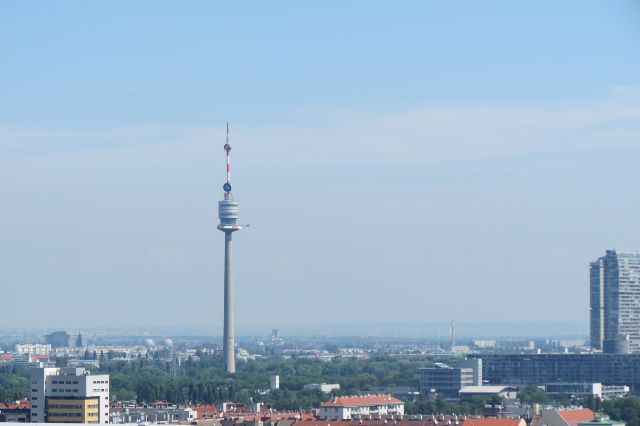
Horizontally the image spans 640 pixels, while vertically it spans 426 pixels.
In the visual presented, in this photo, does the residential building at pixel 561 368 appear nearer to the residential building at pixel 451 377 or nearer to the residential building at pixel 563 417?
the residential building at pixel 451 377

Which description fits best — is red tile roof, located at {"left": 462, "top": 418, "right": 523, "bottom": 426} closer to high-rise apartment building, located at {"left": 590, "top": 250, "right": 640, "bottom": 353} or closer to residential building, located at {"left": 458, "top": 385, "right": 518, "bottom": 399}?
residential building, located at {"left": 458, "top": 385, "right": 518, "bottom": 399}

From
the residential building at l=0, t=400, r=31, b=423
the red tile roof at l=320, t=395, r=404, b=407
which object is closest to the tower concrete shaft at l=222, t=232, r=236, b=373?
the red tile roof at l=320, t=395, r=404, b=407

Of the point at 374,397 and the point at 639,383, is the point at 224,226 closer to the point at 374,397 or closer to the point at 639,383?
the point at 639,383

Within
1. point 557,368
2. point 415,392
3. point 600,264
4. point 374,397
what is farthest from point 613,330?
point 374,397

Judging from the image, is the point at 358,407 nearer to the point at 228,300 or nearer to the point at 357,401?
the point at 357,401

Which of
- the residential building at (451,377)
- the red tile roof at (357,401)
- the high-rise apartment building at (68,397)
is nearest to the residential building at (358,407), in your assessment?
the red tile roof at (357,401)
